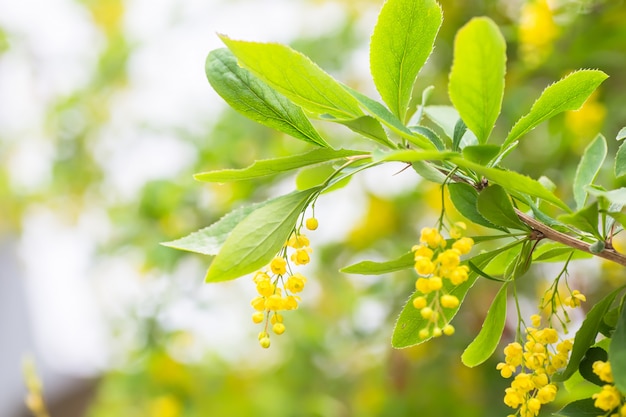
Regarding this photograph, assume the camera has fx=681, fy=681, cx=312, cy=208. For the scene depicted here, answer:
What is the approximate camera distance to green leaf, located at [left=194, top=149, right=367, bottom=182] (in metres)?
0.39

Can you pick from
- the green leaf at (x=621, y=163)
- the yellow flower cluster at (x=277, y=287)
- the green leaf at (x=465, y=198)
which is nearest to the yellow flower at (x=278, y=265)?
the yellow flower cluster at (x=277, y=287)

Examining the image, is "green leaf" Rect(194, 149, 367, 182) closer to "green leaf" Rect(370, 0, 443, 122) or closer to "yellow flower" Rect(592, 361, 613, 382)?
"green leaf" Rect(370, 0, 443, 122)

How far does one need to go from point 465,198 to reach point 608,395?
0.42 ft

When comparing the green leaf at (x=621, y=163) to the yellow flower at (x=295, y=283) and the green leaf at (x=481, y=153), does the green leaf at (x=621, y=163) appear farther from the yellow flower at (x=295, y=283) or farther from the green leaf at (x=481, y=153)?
the yellow flower at (x=295, y=283)

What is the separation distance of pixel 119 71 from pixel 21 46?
491mm

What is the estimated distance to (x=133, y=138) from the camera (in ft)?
5.48

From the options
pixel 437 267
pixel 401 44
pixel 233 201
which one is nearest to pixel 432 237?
pixel 437 267

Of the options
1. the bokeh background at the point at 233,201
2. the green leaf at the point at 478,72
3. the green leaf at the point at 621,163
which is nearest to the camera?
the green leaf at the point at 478,72

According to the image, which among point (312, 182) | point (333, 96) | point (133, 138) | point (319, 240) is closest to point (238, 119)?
point (319, 240)

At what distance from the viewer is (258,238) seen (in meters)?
0.38

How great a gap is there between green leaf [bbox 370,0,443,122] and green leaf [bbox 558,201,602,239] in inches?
4.7

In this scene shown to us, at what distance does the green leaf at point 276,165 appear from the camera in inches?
15.4

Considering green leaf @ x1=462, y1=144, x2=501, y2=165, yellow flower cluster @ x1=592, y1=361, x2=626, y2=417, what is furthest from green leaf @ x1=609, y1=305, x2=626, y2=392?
green leaf @ x1=462, y1=144, x2=501, y2=165

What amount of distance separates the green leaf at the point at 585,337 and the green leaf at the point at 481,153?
12 cm
